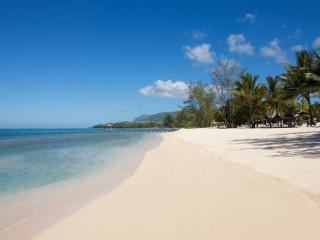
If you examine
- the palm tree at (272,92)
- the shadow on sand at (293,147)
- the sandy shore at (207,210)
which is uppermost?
the palm tree at (272,92)

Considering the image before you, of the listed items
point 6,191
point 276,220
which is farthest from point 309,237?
point 6,191

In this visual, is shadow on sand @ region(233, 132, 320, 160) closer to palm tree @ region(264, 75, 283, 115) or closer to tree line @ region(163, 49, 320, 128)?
tree line @ region(163, 49, 320, 128)

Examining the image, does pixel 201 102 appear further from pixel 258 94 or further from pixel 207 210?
pixel 207 210

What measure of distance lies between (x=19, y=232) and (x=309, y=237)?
3.60 metres

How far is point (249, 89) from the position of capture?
31938mm

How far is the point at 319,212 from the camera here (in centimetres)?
254

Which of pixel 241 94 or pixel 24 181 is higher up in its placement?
pixel 241 94

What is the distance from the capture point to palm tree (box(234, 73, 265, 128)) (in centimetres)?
3138

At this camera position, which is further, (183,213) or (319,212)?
(183,213)

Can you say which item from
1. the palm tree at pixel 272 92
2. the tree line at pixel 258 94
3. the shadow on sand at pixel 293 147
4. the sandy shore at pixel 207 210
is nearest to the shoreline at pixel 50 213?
the sandy shore at pixel 207 210

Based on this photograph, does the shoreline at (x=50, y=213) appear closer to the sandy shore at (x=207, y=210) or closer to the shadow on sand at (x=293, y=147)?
the sandy shore at (x=207, y=210)

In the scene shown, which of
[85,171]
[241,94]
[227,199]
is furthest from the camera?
[241,94]

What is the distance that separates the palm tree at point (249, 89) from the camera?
1236 inches

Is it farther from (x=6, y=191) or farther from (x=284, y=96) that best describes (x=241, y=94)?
(x=6, y=191)
